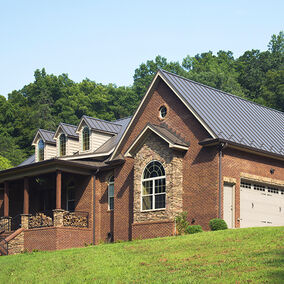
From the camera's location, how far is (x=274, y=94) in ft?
194

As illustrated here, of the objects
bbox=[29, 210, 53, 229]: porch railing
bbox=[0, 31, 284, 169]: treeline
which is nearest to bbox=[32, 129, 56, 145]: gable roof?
bbox=[29, 210, 53, 229]: porch railing

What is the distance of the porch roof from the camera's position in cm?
3057

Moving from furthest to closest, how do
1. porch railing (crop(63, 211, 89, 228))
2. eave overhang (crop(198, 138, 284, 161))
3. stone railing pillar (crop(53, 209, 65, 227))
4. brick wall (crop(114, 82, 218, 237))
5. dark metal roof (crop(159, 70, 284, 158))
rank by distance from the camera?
porch railing (crop(63, 211, 89, 228)) → stone railing pillar (crop(53, 209, 65, 227)) → dark metal roof (crop(159, 70, 284, 158)) → brick wall (crop(114, 82, 218, 237)) → eave overhang (crop(198, 138, 284, 161))

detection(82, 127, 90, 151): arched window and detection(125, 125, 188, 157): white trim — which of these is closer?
detection(125, 125, 188, 157): white trim

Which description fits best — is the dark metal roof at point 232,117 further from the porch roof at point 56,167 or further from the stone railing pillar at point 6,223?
the stone railing pillar at point 6,223

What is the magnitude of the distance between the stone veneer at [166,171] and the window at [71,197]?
20.6 feet

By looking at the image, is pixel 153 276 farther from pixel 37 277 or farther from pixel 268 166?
pixel 268 166

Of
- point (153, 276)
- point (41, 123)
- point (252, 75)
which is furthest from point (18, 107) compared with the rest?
point (153, 276)

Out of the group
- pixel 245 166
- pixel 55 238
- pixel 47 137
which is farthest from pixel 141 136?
pixel 47 137

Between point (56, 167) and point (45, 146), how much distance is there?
786cm

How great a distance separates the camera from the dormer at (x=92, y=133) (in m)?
34.7

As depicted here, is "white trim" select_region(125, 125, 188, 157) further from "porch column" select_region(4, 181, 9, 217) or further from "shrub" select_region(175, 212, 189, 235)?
"porch column" select_region(4, 181, 9, 217)

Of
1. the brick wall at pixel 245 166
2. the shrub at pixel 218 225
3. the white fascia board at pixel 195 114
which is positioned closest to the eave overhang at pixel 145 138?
the white fascia board at pixel 195 114

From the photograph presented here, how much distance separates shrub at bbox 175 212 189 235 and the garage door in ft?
8.19
